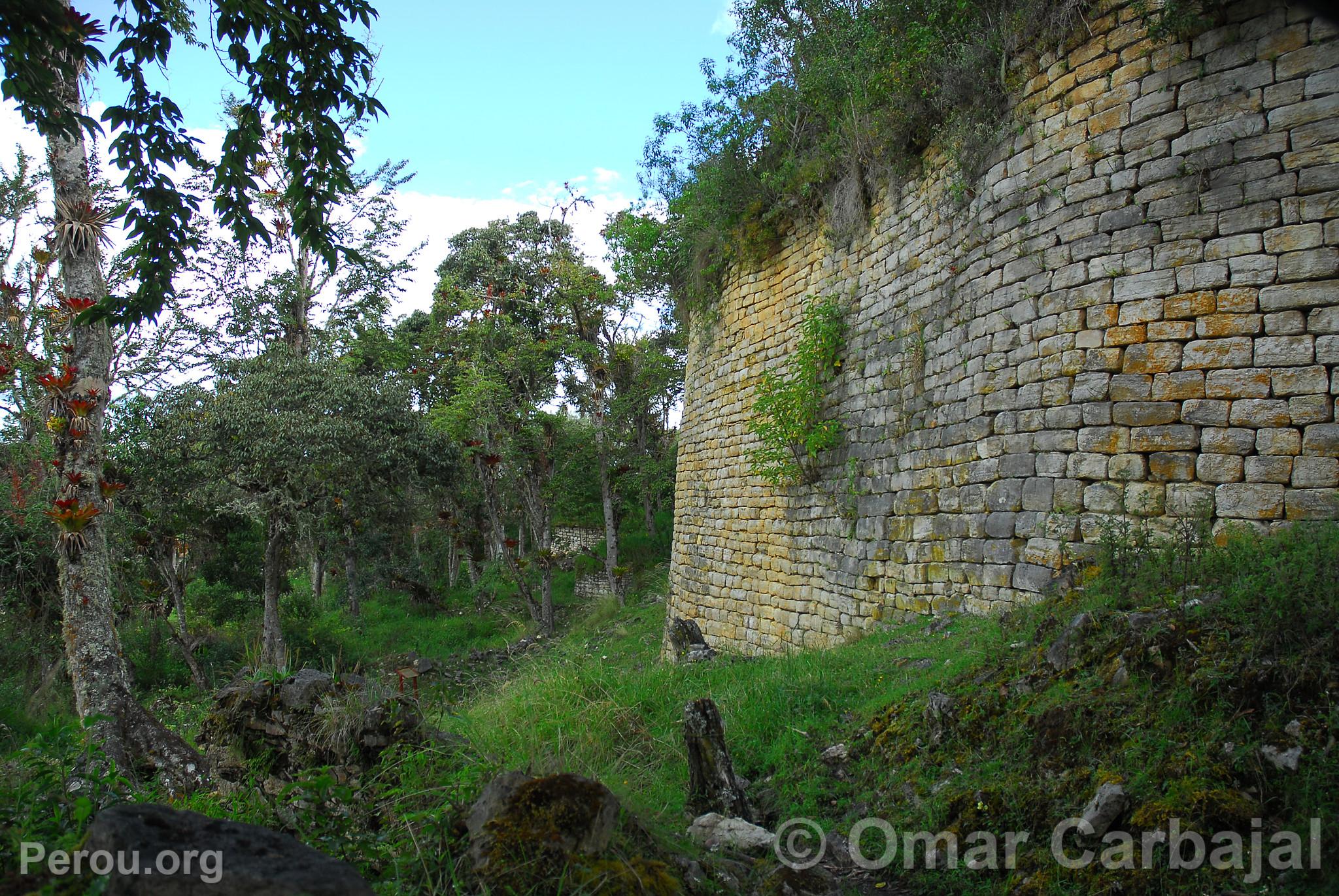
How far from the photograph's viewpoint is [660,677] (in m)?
6.09

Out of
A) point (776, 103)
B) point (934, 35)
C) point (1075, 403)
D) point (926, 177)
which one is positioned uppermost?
point (776, 103)

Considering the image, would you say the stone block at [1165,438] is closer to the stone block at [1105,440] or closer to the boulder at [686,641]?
the stone block at [1105,440]

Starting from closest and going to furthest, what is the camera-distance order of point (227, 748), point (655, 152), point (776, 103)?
point (227, 748) < point (776, 103) < point (655, 152)

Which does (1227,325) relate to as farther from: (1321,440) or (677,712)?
(677,712)

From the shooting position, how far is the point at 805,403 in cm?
842

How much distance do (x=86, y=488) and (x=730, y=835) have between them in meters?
7.12

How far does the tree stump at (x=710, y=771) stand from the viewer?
3822mm

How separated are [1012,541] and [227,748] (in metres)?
5.27

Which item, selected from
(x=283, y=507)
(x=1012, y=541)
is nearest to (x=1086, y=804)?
(x=1012, y=541)

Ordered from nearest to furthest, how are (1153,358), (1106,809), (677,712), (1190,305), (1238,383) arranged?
1. (1106,809)
2. (1238,383)
3. (1190,305)
4. (1153,358)
5. (677,712)

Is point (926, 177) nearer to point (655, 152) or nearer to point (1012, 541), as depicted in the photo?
point (1012, 541)

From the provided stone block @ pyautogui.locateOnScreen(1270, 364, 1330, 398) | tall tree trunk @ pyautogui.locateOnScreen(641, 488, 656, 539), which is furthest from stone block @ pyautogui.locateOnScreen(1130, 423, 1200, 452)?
tall tree trunk @ pyautogui.locateOnScreen(641, 488, 656, 539)

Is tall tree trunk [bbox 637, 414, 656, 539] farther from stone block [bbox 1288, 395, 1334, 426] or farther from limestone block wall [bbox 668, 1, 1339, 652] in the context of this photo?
stone block [bbox 1288, 395, 1334, 426]

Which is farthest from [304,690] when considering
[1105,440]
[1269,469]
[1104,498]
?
[1269,469]
